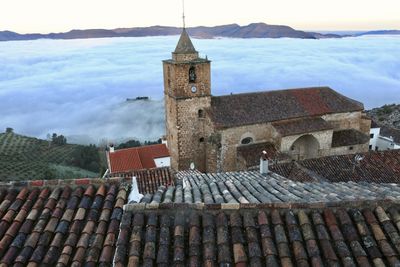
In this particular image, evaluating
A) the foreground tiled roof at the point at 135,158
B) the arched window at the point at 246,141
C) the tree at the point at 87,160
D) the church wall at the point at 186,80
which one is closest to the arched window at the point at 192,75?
the church wall at the point at 186,80

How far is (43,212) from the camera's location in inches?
187

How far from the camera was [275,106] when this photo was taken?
21.4m

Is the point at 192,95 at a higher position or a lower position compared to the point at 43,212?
lower

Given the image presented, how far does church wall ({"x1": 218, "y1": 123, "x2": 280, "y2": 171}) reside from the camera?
20.2 meters

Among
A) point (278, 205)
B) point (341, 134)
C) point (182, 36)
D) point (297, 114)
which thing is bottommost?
point (341, 134)

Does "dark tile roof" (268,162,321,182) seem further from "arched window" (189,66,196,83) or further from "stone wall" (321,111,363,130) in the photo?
"stone wall" (321,111,363,130)

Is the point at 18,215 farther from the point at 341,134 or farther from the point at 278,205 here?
the point at 341,134

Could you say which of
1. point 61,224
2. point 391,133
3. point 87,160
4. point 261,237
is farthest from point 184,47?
point 87,160

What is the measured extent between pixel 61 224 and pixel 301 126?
18365 millimetres

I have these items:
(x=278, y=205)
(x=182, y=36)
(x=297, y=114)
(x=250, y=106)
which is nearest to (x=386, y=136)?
(x=297, y=114)

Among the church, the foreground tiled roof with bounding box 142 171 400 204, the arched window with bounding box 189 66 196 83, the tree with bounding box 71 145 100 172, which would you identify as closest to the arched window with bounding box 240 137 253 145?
the church

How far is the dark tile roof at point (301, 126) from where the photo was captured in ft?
66.4

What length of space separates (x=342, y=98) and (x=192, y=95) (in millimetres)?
10694

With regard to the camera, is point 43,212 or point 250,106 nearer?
point 43,212
